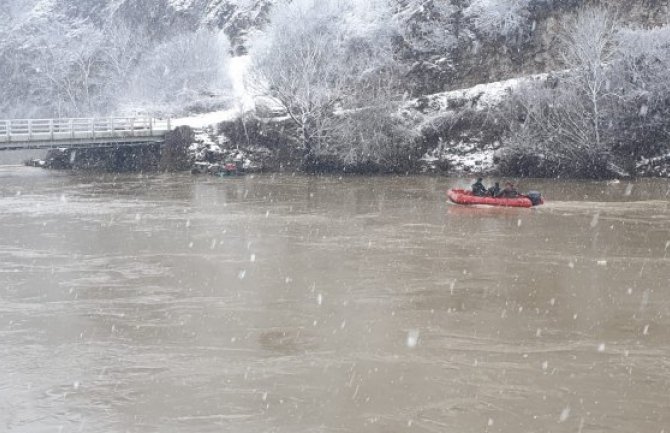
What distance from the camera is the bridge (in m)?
39.9

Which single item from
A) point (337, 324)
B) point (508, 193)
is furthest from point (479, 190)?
point (337, 324)

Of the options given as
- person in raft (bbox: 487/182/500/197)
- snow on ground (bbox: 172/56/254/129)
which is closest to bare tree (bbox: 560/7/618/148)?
person in raft (bbox: 487/182/500/197)

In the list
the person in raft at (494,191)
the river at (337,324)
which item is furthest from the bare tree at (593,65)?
the river at (337,324)

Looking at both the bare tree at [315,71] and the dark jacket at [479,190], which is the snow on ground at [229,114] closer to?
the bare tree at [315,71]

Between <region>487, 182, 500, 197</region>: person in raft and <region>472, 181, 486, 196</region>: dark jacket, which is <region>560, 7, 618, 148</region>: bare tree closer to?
<region>472, 181, 486, 196</region>: dark jacket

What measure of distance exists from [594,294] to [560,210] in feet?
37.9

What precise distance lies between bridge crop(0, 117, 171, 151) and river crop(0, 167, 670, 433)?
17.9m

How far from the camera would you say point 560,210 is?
81.9 feet

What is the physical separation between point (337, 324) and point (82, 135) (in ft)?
112

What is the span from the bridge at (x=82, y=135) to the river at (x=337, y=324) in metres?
17.9

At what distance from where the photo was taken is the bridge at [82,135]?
1572 inches

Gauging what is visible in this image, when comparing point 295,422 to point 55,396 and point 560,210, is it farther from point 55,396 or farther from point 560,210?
point 560,210

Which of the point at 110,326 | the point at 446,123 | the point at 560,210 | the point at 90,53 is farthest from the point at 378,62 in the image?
the point at 110,326

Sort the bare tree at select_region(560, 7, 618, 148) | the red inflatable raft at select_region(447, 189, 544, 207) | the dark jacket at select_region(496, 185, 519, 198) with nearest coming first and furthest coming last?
the red inflatable raft at select_region(447, 189, 544, 207) → the dark jacket at select_region(496, 185, 519, 198) → the bare tree at select_region(560, 7, 618, 148)
